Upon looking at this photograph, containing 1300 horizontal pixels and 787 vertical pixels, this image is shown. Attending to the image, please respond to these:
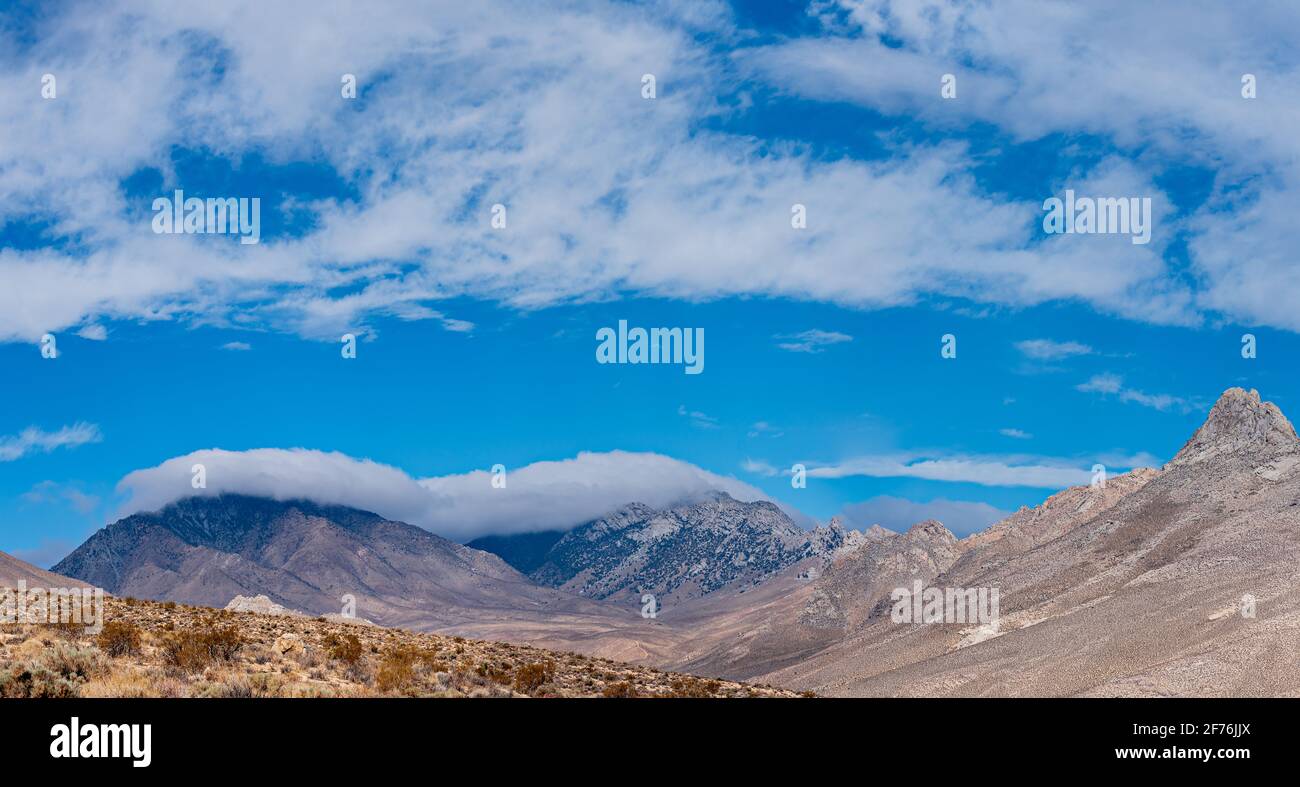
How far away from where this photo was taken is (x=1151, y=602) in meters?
102

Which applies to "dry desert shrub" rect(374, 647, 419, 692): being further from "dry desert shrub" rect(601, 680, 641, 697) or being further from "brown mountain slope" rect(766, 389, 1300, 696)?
"brown mountain slope" rect(766, 389, 1300, 696)

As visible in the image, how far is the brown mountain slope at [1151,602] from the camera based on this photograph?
7569 cm

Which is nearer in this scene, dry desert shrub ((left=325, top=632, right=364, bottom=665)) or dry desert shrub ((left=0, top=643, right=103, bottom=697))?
dry desert shrub ((left=0, top=643, right=103, bottom=697))

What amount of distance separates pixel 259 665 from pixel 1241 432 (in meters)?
151

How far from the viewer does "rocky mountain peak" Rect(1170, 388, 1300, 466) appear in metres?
139

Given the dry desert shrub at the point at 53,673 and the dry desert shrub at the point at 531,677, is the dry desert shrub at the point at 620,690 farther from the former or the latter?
the dry desert shrub at the point at 53,673

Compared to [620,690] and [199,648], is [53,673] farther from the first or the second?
[620,690]

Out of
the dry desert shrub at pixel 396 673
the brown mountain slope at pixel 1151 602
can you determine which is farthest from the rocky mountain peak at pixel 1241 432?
the dry desert shrub at pixel 396 673

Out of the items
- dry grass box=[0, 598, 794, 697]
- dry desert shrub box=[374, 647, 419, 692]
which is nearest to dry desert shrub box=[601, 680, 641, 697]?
dry grass box=[0, 598, 794, 697]

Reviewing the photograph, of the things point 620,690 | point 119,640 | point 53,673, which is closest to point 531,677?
point 620,690

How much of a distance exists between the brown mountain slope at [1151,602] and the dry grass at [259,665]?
171 feet

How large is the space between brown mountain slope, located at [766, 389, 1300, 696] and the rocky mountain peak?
0.21 m
